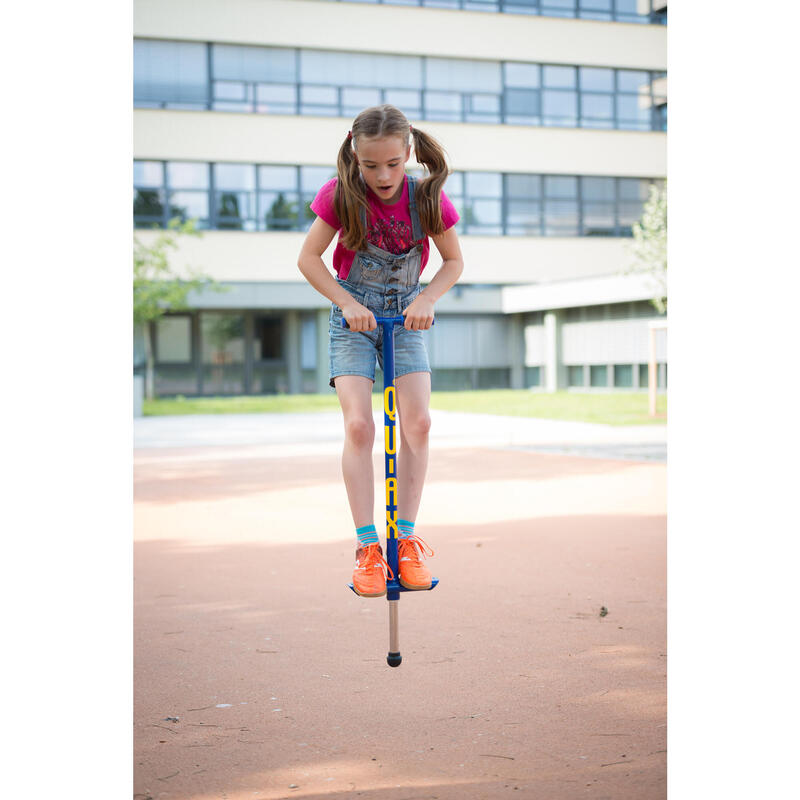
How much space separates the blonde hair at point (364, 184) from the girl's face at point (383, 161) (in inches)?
0.9

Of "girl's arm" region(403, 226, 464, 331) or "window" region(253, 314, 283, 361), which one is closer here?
"girl's arm" region(403, 226, 464, 331)

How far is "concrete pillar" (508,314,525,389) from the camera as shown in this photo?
3384 centimetres

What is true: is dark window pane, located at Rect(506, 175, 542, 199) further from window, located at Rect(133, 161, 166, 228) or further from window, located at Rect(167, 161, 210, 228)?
window, located at Rect(133, 161, 166, 228)

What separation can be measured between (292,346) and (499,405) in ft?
29.9

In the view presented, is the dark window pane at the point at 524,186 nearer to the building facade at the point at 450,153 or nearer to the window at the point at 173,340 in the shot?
the building facade at the point at 450,153

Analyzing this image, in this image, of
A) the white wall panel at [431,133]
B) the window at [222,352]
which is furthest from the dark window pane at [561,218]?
the window at [222,352]

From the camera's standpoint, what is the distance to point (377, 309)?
3.98 meters

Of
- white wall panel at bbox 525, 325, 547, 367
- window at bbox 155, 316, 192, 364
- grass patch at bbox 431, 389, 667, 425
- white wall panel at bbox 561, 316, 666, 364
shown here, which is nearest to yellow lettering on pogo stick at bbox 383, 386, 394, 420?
grass patch at bbox 431, 389, 667, 425

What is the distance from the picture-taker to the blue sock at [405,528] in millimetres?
3983

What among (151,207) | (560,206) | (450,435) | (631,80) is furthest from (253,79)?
(450,435)

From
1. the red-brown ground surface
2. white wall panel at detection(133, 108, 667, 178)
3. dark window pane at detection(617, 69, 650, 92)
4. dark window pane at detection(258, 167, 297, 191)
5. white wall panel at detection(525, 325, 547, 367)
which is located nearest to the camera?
the red-brown ground surface

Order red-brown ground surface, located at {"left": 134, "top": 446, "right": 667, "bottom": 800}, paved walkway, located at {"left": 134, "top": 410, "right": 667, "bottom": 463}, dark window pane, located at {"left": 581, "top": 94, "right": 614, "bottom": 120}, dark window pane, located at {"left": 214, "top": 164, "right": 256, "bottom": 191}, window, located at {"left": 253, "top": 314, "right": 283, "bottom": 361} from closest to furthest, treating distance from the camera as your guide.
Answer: red-brown ground surface, located at {"left": 134, "top": 446, "right": 667, "bottom": 800}
paved walkway, located at {"left": 134, "top": 410, "right": 667, "bottom": 463}
dark window pane, located at {"left": 214, "top": 164, "right": 256, "bottom": 191}
window, located at {"left": 253, "top": 314, "right": 283, "bottom": 361}
dark window pane, located at {"left": 581, "top": 94, "right": 614, "bottom": 120}
